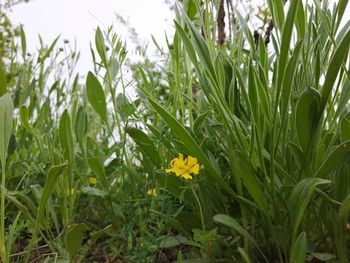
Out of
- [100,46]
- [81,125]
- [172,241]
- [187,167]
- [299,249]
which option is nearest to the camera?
[299,249]

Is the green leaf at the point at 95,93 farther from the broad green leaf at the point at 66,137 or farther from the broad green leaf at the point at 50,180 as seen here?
the broad green leaf at the point at 50,180

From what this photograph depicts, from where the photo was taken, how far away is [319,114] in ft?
2.76

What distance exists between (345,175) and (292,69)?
203 millimetres

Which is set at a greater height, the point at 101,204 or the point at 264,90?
the point at 264,90

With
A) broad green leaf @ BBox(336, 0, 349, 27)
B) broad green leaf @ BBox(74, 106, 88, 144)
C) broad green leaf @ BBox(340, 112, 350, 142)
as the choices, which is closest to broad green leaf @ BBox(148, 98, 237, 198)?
broad green leaf @ BBox(340, 112, 350, 142)

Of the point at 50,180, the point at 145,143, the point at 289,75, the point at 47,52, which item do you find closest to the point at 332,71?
the point at 289,75

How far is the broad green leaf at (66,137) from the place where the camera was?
41.8 inches

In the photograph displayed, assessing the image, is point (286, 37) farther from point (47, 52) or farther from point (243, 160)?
point (47, 52)

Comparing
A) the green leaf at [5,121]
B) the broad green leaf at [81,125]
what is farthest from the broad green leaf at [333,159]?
the broad green leaf at [81,125]

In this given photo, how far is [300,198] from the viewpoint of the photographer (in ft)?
2.63

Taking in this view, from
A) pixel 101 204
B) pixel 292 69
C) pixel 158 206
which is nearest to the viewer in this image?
pixel 292 69

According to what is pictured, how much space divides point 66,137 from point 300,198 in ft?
1.69

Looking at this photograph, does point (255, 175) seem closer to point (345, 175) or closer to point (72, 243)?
point (345, 175)

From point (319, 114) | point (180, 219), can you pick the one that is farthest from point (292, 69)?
point (180, 219)
